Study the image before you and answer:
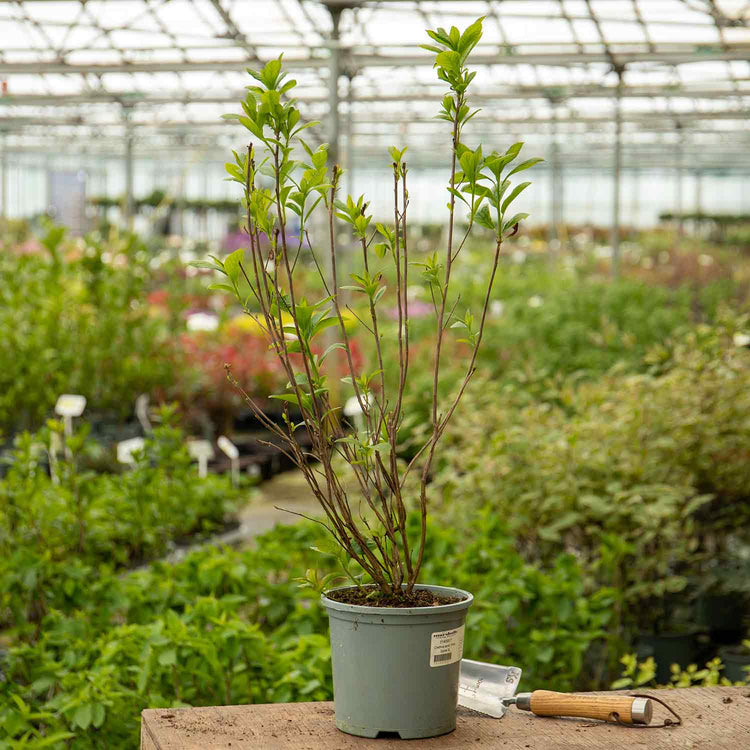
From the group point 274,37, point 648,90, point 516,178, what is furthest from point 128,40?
point 516,178

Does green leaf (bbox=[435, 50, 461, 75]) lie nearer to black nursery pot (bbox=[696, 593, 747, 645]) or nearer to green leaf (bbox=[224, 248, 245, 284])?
green leaf (bbox=[224, 248, 245, 284])

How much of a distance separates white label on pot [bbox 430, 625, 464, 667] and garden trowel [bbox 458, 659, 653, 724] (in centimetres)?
15

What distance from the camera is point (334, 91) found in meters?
6.36

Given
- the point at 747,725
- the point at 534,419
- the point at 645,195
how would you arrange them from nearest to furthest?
the point at 747,725 → the point at 534,419 → the point at 645,195

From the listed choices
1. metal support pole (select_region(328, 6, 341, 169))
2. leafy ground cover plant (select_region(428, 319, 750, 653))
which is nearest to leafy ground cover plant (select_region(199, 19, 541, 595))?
leafy ground cover plant (select_region(428, 319, 750, 653))

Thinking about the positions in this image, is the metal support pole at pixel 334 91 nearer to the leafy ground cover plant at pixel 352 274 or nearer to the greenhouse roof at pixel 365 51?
the greenhouse roof at pixel 365 51

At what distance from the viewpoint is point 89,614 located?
275 centimetres

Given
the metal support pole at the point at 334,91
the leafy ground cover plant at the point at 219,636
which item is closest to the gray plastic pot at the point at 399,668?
the leafy ground cover plant at the point at 219,636

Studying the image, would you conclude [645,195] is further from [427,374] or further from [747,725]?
[747,725]

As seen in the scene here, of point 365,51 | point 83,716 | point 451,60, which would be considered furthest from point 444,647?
point 365,51

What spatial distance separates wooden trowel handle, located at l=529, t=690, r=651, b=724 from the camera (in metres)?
1.57

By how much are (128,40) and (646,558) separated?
8.55 metres

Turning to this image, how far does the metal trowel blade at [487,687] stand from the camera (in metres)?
1.65

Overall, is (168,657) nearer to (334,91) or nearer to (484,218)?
(484,218)
